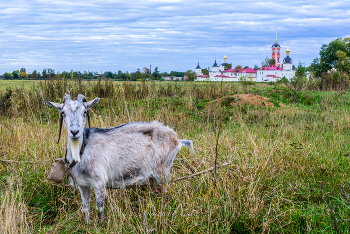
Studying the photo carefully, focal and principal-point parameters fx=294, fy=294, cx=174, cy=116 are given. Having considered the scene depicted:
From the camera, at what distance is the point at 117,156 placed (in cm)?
373

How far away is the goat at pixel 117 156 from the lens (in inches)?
133

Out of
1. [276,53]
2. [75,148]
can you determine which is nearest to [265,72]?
[276,53]

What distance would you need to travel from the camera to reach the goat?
3.39 metres

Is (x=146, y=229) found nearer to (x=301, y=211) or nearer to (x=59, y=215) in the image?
(x=59, y=215)

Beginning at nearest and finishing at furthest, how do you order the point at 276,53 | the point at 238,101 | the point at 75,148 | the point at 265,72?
the point at 75,148
the point at 238,101
the point at 265,72
the point at 276,53

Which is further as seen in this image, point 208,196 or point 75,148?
point 208,196

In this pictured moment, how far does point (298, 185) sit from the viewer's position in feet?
14.2

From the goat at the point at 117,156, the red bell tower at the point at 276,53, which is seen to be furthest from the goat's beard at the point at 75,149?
the red bell tower at the point at 276,53

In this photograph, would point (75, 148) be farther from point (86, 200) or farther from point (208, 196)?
point (208, 196)

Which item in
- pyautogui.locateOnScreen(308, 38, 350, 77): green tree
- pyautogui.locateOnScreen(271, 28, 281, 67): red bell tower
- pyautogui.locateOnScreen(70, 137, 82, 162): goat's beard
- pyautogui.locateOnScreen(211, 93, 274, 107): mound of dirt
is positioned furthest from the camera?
pyautogui.locateOnScreen(271, 28, 281, 67): red bell tower

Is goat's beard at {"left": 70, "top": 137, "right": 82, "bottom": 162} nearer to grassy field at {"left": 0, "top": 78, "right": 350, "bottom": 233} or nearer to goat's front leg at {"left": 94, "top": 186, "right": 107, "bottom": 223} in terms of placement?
goat's front leg at {"left": 94, "top": 186, "right": 107, "bottom": 223}

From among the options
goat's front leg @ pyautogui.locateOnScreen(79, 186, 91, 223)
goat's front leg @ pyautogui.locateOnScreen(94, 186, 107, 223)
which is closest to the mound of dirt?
goat's front leg @ pyautogui.locateOnScreen(79, 186, 91, 223)

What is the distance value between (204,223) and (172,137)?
118 centimetres

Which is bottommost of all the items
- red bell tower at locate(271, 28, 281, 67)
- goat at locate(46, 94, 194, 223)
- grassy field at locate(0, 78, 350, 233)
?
grassy field at locate(0, 78, 350, 233)
